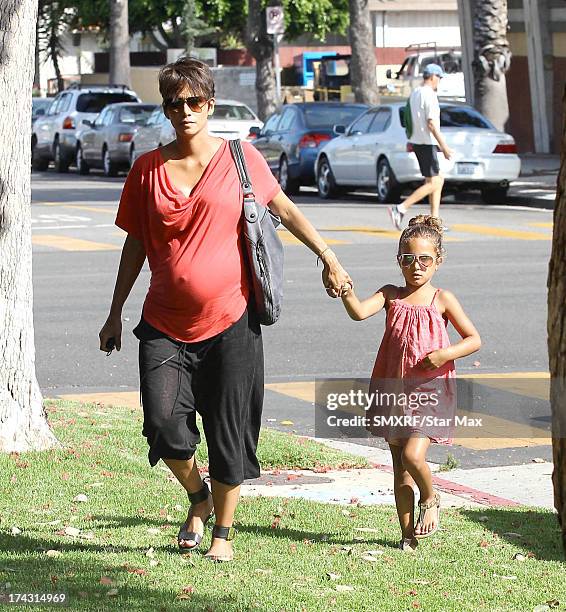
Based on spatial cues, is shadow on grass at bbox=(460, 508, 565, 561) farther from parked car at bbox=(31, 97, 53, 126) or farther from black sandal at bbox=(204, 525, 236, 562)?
parked car at bbox=(31, 97, 53, 126)

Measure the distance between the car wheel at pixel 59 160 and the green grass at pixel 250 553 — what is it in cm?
3154

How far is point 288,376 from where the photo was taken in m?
10.3

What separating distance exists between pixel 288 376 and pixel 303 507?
3.66 meters

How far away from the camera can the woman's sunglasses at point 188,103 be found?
5562mm

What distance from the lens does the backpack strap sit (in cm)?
556

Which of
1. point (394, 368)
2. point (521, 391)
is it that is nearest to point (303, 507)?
point (394, 368)

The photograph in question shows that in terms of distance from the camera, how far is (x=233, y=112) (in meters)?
32.7

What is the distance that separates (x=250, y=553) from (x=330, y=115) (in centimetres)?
2221

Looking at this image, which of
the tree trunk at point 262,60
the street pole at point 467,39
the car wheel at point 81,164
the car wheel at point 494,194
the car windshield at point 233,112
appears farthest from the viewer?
the tree trunk at point 262,60

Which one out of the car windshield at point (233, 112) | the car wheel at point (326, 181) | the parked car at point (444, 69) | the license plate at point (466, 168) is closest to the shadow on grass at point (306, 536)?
the license plate at point (466, 168)

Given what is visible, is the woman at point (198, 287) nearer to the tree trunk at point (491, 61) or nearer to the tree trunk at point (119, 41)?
the tree trunk at point (491, 61)

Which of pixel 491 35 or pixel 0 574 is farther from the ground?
pixel 491 35

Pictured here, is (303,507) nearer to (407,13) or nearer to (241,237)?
(241,237)

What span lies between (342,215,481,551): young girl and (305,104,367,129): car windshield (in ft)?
69.8
